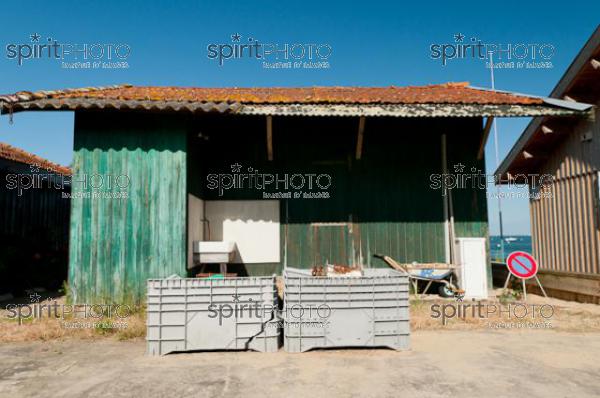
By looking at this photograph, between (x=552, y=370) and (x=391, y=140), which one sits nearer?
(x=552, y=370)

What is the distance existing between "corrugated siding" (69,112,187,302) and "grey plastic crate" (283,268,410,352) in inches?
140

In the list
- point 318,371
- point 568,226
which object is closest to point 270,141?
point 318,371

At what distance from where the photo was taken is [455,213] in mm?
10617

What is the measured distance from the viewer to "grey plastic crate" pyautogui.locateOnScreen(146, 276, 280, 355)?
19.3 feet

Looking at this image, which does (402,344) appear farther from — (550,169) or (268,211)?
(550,169)

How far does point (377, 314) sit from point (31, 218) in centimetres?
1300

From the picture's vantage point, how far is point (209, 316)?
5930 mm

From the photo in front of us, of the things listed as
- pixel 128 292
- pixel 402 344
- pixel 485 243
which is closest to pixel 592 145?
pixel 485 243

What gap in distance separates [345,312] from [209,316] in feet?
6.78

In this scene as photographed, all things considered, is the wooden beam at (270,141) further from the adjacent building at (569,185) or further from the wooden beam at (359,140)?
the adjacent building at (569,185)

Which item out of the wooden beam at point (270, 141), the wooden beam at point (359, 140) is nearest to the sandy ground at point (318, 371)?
the wooden beam at point (359, 140)

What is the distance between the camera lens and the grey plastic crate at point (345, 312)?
5965 mm

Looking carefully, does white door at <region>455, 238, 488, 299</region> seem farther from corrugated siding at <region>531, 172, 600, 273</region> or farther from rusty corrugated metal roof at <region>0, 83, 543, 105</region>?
rusty corrugated metal roof at <region>0, 83, 543, 105</region>

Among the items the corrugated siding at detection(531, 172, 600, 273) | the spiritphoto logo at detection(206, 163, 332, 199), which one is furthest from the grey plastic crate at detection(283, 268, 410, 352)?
the corrugated siding at detection(531, 172, 600, 273)
